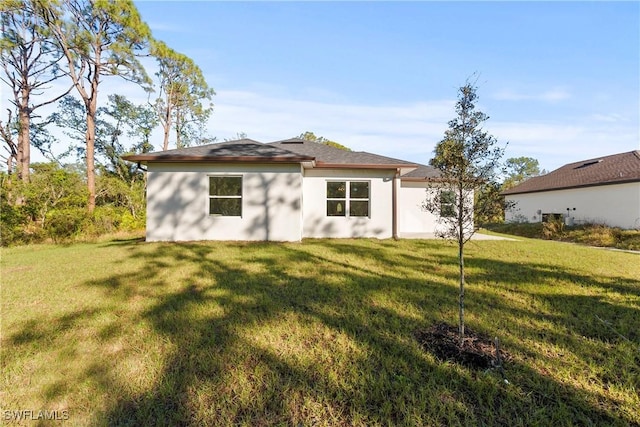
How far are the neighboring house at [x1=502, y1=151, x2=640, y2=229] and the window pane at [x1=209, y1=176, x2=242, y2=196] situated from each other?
36.2 feet

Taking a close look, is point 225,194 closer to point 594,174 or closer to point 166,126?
point 166,126

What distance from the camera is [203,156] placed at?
9273 millimetres

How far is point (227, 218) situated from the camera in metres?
9.77

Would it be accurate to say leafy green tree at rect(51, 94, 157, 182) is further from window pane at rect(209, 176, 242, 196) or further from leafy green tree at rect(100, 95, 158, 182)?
window pane at rect(209, 176, 242, 196)

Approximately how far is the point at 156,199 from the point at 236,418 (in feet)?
30.5

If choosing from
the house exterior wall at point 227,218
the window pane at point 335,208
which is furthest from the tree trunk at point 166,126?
the window pane at point 335,208

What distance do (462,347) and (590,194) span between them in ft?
65.2

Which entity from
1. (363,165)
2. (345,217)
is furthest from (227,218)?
(363,165)

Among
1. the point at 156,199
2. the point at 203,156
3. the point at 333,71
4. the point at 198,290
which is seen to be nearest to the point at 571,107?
the point at 333,71

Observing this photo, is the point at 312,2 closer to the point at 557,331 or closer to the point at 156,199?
the point at 156,199

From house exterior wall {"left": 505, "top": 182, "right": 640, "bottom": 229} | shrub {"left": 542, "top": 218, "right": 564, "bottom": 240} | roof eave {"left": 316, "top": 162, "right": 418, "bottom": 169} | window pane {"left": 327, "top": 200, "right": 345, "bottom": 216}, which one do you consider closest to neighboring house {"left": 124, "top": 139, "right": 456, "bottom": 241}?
roof eave {"left": 316, "top": 162, "right": 418, "bottom": 169}

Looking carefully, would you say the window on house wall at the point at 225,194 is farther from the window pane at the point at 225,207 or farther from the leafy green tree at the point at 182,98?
the leafy green tree at the point at 182,98

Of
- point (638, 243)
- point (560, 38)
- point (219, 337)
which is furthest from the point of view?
point (638, 243)

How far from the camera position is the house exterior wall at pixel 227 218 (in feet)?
31.6
